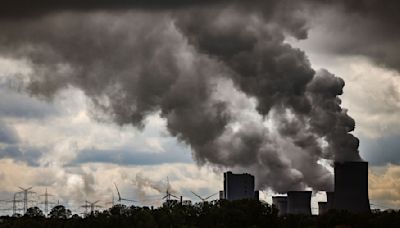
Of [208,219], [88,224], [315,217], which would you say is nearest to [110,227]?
[88,224]

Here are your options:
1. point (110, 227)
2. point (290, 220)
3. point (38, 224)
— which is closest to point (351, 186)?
point (290, 220)

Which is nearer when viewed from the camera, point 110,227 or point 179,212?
point 110,227

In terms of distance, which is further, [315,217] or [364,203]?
[315,217]

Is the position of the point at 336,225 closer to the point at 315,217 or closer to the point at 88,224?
the point at 315,217

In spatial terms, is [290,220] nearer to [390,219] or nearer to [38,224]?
[390,219]

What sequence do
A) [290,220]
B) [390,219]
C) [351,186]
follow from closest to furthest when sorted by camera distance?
[351,186] < [390,219] < [290,220]

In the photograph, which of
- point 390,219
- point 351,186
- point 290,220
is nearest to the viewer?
point 351,186
